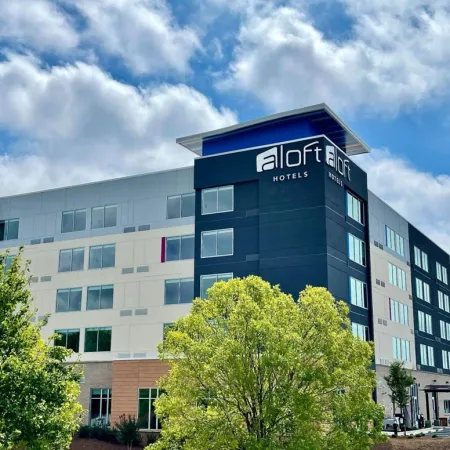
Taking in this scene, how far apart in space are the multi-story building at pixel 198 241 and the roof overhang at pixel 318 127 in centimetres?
10

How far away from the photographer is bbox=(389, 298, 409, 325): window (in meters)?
54.3

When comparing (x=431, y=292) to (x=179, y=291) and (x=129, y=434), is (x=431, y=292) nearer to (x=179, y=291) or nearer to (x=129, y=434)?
(x=179, y=291)

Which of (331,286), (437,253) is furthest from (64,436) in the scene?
(437,253)

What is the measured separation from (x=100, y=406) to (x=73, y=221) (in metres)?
13.3

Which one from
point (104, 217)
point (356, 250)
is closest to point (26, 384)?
point (104, 217)

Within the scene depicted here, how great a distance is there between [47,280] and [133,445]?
15427 mm

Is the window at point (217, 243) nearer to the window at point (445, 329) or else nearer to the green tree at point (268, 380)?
the green tree at point (268, 380)

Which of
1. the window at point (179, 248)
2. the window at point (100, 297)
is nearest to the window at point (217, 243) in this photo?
the window at point (179, 248)

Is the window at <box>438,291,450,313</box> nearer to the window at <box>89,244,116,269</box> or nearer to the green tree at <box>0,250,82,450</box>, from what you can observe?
the window at <box>89,244,116,269</box>

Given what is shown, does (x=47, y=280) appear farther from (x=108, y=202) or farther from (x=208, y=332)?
(x=208, y=332)

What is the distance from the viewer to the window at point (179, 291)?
4578cm

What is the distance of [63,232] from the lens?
5144cm

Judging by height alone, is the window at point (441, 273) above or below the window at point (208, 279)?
above

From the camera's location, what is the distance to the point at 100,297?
48969 mm
